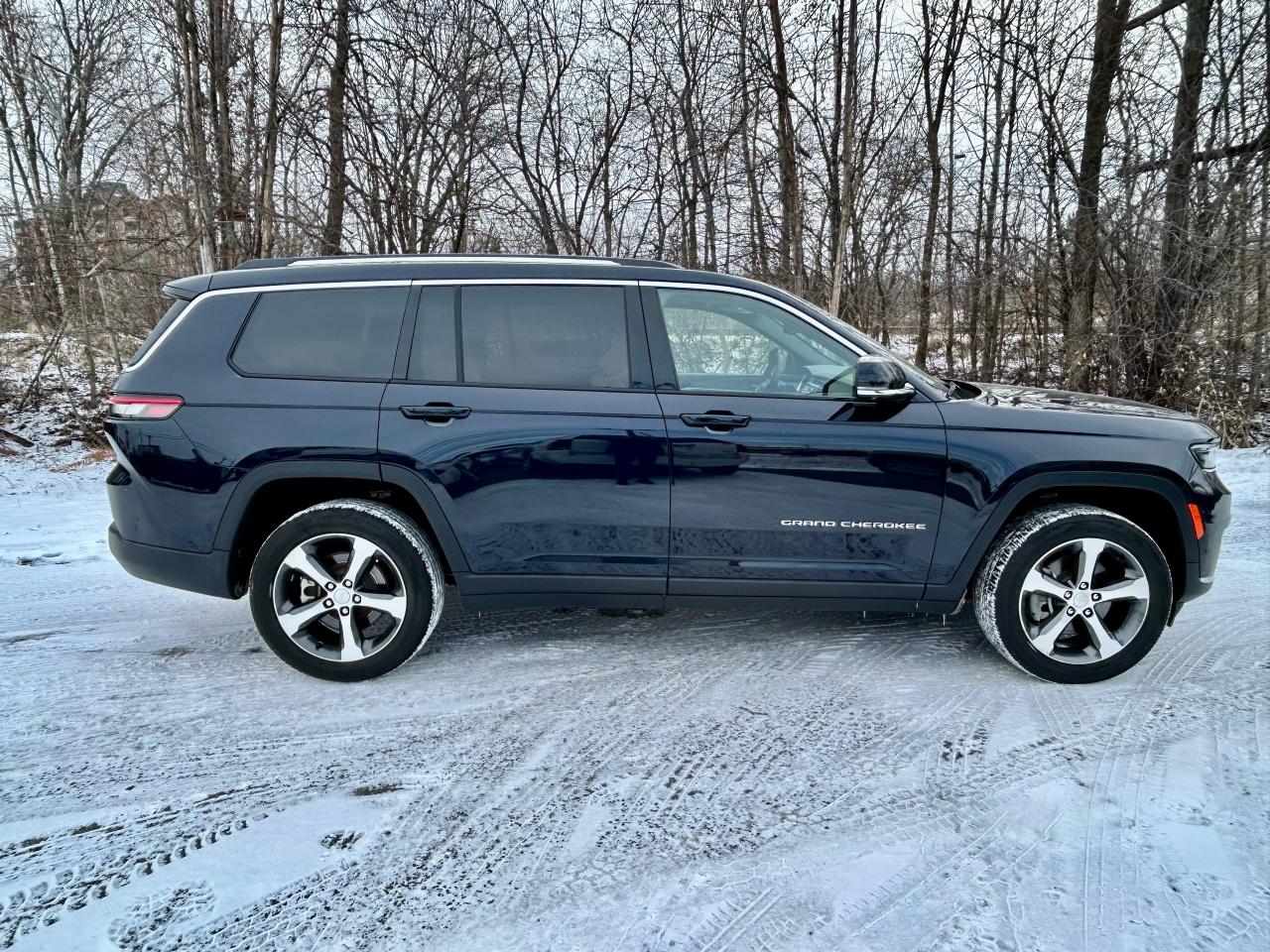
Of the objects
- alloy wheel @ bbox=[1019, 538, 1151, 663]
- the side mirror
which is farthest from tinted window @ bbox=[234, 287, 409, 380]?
alloy wheel @ bbox=[1019, 538, 1151, 663]

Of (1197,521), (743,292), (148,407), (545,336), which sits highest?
(743,292)

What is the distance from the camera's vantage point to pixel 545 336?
3.31m

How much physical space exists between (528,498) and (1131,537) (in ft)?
8.73

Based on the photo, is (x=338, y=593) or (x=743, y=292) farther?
(x=743, y=292)

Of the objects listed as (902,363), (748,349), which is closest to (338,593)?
(748,349)

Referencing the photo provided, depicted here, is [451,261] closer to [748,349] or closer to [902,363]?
[748,349]

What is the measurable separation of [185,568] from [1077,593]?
158 inches

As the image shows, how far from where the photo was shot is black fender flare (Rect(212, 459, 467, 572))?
3.21 m

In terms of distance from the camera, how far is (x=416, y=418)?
3.21 metres

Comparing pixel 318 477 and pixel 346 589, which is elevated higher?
pixel 318 477

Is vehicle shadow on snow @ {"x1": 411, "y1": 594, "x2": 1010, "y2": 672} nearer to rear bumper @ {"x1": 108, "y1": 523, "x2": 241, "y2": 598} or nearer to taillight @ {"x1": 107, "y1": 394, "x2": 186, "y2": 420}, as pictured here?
rear bumper @ {"x1": 108, "y1": 523, "x2": 241, "y2": 598}

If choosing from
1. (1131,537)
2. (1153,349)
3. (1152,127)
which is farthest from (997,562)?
(1152,127)

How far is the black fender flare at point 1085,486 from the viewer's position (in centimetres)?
320

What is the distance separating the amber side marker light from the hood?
0.41m
